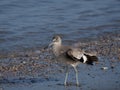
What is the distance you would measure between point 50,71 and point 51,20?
15.5 feet

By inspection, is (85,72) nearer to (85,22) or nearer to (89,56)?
(89,56)

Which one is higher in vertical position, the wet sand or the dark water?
the dark water

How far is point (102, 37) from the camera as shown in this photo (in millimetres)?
13867

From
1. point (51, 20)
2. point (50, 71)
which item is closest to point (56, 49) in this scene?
point (50, 71)

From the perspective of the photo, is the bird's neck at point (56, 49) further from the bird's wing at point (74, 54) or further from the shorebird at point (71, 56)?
the bird's wing at point (74, 54)

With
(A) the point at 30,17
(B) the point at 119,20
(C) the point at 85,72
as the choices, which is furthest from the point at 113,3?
(C) the point at 85,72

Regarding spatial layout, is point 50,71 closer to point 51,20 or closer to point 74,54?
point 74,54

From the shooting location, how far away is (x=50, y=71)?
10.6 metres

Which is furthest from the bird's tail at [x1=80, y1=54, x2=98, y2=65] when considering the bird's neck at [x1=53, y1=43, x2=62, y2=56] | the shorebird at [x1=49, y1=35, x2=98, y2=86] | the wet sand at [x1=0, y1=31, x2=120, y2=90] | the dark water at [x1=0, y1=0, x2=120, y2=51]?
the dark water at [x1=0, y1=0, x2=120, y2=51]

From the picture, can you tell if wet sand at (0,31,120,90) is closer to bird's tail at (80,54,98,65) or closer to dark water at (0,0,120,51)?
bird's tail at (80,54,98,65)

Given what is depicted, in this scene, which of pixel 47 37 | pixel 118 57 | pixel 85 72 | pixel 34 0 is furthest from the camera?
pixel 34 0

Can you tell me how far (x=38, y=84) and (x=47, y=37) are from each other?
4163mm

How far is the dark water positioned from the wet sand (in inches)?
36.4

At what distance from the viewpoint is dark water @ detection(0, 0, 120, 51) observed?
13.7m
